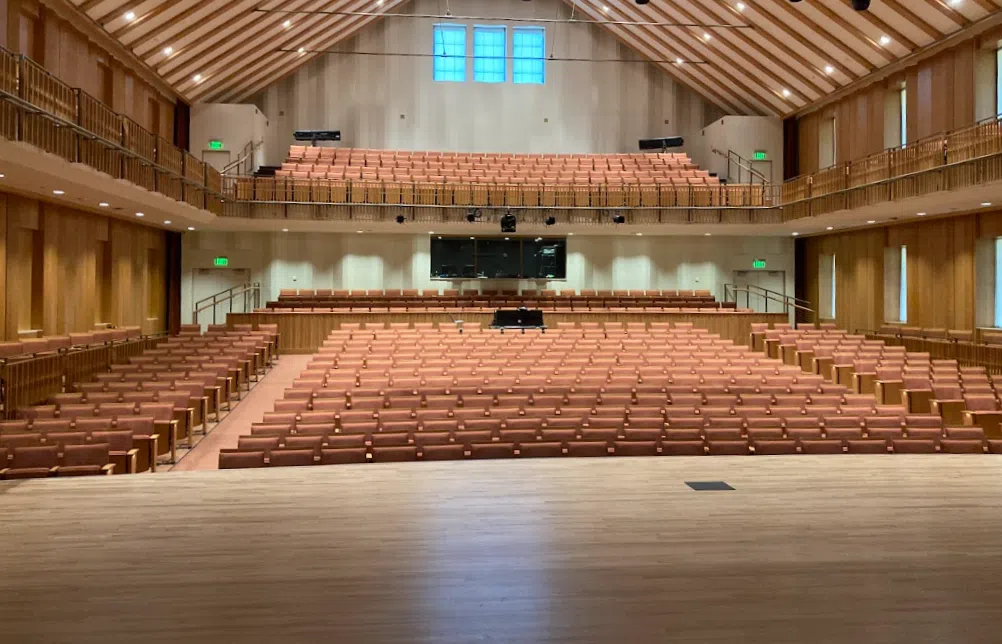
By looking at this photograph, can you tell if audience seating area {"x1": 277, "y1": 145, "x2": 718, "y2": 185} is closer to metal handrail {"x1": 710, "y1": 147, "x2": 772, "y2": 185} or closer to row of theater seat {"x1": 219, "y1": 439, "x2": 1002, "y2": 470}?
metal handrail {"x1": 710, "y1": 147, "x2": 772, "y2": 185}

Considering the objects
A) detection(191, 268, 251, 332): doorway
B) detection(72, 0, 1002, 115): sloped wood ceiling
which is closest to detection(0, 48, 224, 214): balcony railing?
detection(72, 0, 1002, 115): sloped wood ceiling

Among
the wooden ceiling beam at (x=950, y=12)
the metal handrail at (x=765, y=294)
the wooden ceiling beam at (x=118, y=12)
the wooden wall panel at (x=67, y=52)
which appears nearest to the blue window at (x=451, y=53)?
the wooden wall panel at (x=67, y=52)

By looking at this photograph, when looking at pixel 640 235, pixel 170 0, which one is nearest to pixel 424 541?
pixel 170 0

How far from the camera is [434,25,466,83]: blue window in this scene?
22.3m

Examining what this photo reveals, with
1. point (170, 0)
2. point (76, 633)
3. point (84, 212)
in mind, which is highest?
point (170, 0)

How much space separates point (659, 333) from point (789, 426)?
649cm

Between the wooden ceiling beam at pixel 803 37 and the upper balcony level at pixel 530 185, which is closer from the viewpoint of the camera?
the upper balcony level at pixel 530 185

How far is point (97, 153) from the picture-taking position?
1029cm

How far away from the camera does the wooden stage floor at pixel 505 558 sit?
2959 millimetres

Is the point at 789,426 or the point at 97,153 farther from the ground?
the point at 97,153

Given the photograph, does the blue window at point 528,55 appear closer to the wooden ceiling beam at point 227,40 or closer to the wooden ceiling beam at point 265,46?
the wooden ceiling beam at point 265,46

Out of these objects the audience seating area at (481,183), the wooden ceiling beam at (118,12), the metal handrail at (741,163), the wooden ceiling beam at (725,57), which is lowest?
the audience seating area at (481,183)

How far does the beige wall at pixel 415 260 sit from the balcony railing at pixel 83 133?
489 cm

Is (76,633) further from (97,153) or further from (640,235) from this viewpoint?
(640,235)
